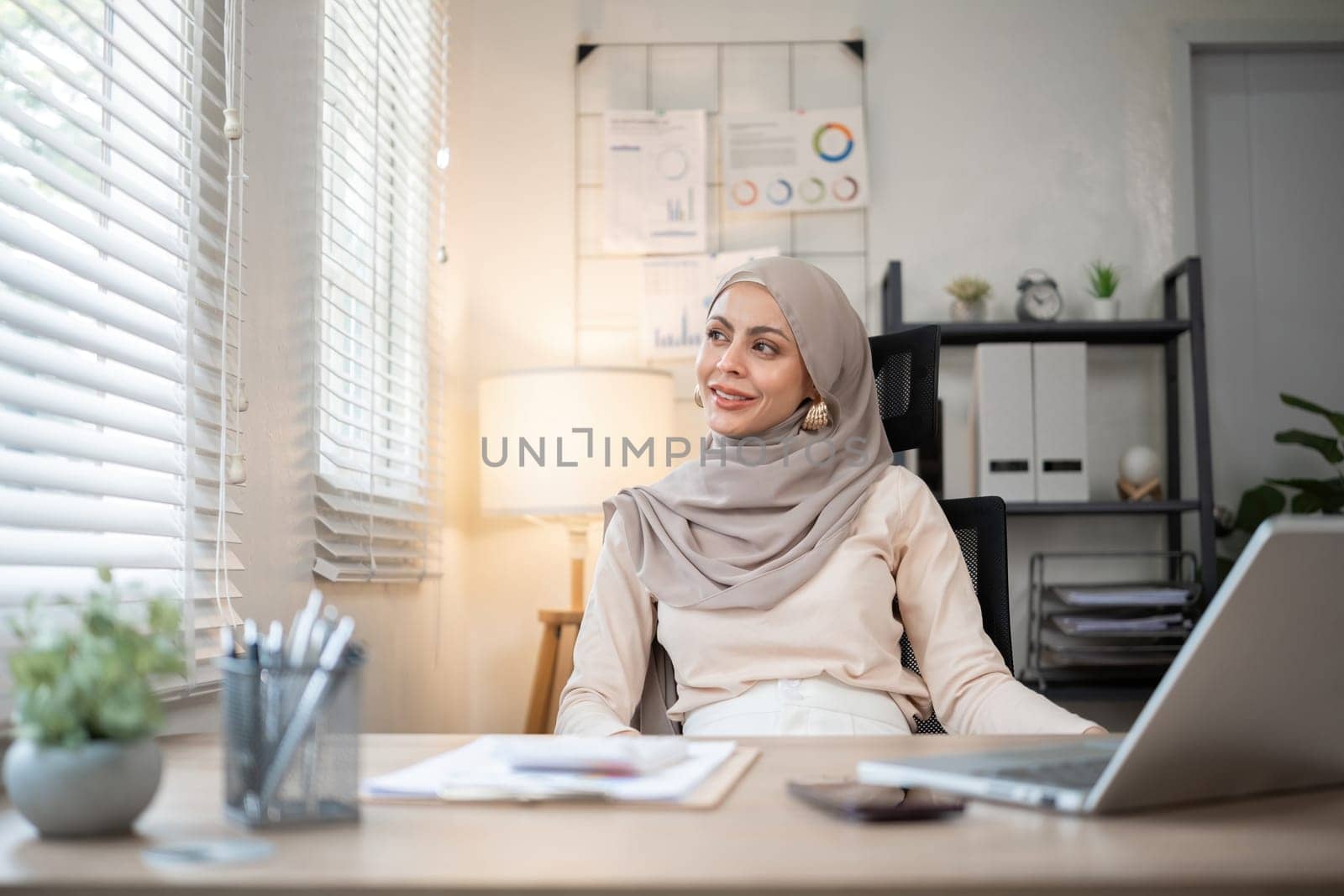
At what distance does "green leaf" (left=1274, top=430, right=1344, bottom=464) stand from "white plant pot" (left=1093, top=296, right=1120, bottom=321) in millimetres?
500

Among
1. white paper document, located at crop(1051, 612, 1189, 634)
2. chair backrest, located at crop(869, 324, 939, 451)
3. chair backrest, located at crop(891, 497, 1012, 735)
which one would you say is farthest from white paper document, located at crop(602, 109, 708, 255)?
chair backrest, located at crop(891, 497, 1012, 735)

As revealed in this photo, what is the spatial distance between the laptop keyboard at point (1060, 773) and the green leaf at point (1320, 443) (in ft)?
8.04

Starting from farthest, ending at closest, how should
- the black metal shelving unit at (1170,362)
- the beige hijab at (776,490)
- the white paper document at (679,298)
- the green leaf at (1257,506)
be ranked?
the white paper document at (679,298), the green leaf at (1257,506), the black metal shelving unit at (1170,362), the beige hijab at (776,490)

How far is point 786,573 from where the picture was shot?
1.65 m

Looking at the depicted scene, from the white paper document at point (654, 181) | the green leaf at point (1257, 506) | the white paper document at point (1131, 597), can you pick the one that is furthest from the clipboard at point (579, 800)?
the green leaf at point (1257, 506)

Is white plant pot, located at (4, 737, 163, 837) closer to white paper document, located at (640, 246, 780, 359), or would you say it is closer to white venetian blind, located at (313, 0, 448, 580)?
white venetian blind, located at (313, 0, 448, 580)

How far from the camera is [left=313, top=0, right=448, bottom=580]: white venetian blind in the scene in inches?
79.3

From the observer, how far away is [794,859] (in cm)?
60

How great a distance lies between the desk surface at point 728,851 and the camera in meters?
0.57

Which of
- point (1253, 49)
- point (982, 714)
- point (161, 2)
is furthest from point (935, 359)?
point (1253, 49)

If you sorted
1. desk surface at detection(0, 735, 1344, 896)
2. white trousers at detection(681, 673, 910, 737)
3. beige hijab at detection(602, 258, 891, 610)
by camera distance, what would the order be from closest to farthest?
desk surface at detection(0, 735, 1344, 896) → white trousers at detection(681, 673, 910, 737) → beige hijab at detection(602, 258, 891, 610)

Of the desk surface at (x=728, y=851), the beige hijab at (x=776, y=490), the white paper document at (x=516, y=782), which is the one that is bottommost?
the desk surface at (x=728, y=851)

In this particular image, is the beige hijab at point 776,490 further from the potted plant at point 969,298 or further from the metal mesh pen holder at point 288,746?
the potted plant at point 969,298

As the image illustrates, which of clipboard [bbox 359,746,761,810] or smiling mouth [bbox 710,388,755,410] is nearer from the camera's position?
clipboard [bbox 359,746,761,810]
